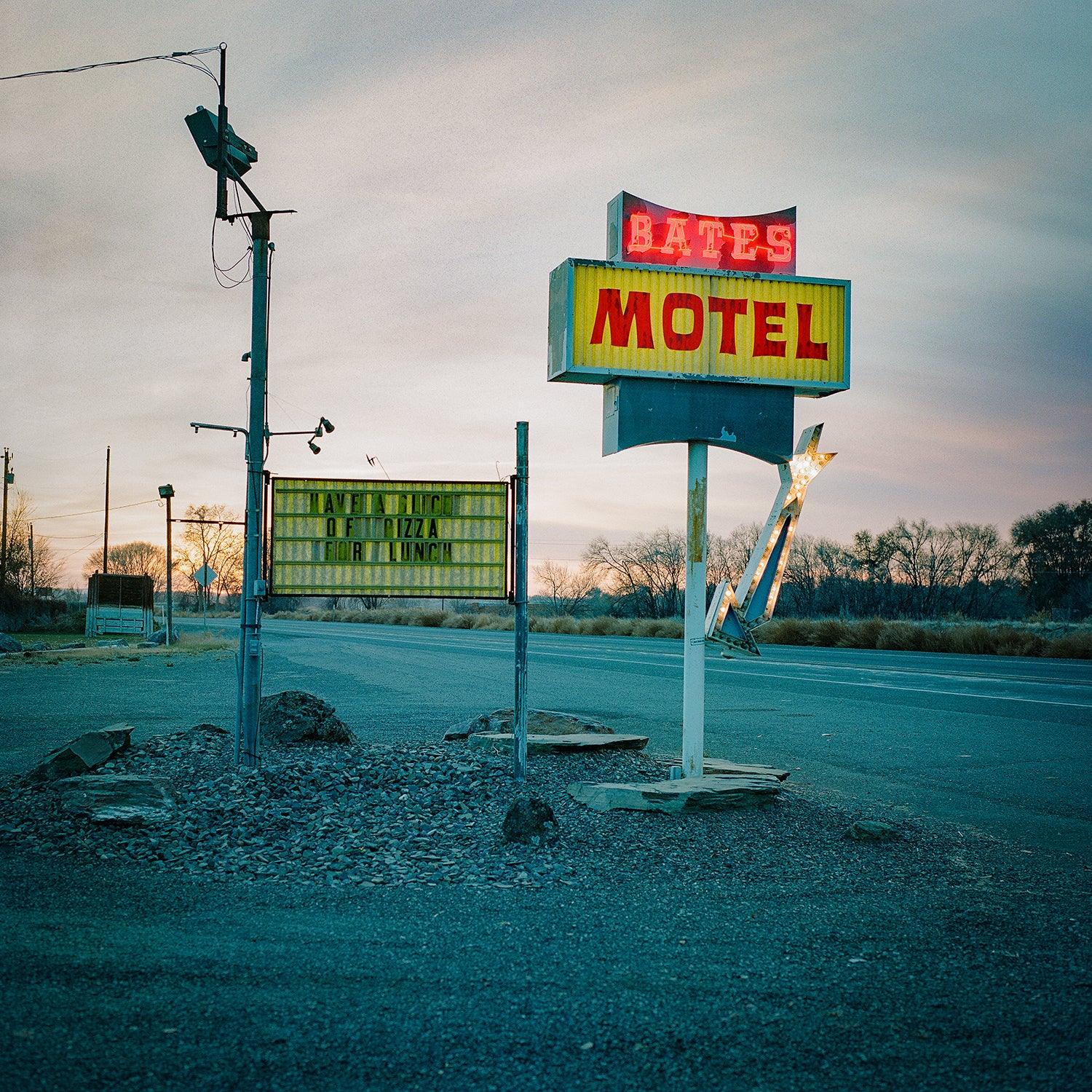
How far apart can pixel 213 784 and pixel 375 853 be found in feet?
6.47

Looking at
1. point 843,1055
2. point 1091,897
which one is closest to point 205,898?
point 843,1055

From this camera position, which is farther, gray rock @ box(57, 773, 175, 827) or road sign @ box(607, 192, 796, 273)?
road sign @ box(607, 192, 796, 273)

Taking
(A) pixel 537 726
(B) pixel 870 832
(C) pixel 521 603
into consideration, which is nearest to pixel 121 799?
(C) pixel 521 603

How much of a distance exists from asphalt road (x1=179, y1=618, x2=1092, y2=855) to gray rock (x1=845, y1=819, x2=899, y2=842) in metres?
1.05

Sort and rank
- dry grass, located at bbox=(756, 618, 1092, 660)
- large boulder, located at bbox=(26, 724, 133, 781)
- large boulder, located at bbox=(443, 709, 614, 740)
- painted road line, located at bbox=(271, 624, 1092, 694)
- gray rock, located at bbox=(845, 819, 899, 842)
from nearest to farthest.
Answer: gray rock, located at bbox=(845, 819, 899, 842), large boulder, located at bbox=(26, 724, 133, 781), large boulder, located at bbox=(443, 709, 614, 740), painted road line, located at bbox=(271, 624, 1092, 694), dry grass, located at bbox=(756, 618, 1092, 660)

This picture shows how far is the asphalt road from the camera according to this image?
8711mm

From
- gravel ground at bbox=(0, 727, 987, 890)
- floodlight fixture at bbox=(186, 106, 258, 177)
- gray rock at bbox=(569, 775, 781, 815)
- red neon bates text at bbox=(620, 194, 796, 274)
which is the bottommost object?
gravel ground at bbox=(0, 727, 987, 890)

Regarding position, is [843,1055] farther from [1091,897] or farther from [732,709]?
[732,709]

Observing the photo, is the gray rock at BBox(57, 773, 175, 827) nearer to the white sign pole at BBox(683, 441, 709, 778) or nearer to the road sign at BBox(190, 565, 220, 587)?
the white sign pole at BBox(683, 441, 709, 778)

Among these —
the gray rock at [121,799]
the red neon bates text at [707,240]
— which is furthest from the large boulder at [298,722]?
the red neon bates text at [707,240]

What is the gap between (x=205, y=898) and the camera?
528cm

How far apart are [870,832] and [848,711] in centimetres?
866

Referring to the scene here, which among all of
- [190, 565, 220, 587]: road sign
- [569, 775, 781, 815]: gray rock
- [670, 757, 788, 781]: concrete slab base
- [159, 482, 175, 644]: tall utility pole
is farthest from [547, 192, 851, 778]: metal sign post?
[190, 565, 220, 587]: road sign

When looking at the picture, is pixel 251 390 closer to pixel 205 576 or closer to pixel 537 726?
pixel 537 726
